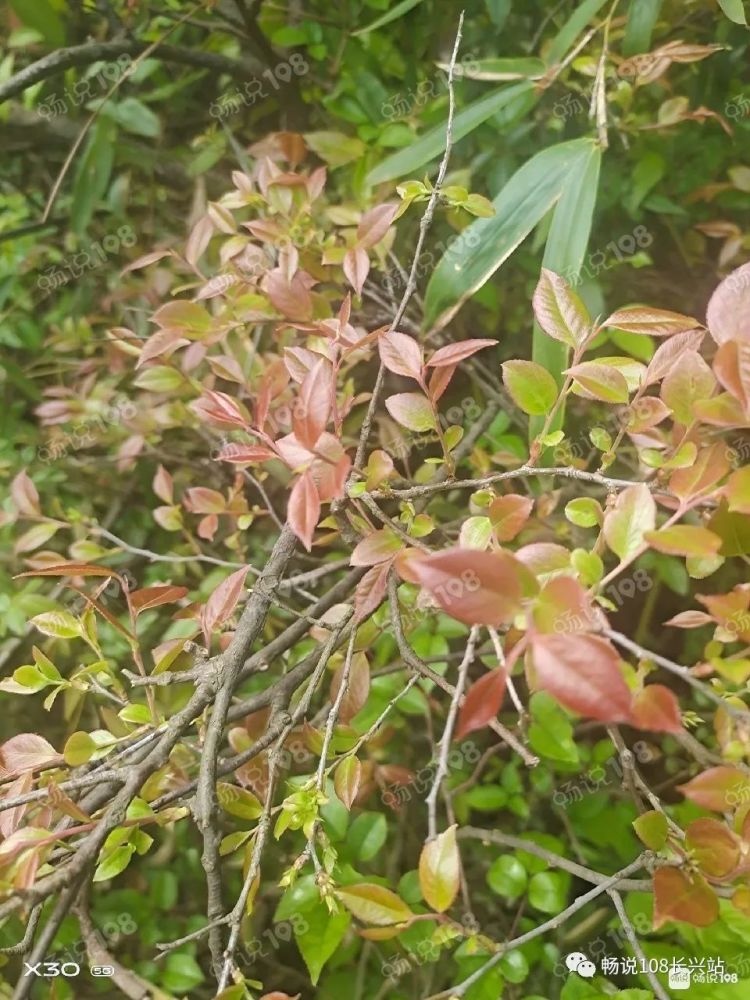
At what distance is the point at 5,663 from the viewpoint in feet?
3.01

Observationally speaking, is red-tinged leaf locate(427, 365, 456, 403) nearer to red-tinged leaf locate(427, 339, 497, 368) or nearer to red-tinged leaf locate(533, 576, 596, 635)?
red-tinged leaf locate(427, 339, 497, 368)

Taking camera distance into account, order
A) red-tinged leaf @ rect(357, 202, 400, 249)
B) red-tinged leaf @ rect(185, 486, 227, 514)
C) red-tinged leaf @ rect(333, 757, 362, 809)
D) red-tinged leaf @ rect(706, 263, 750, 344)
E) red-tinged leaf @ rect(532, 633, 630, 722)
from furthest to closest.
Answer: red-tinged leaf @ rect(185, 486, 227, 514), red-tinged leaf @ rect(357, 202, 400, 249), red-tinged leaf @ rect(333, 757, 362, 809), red-tinged leaf @ rect(706, 263, 750, 344), red-tinged leaf @ rect(532, 633, 630, 722)

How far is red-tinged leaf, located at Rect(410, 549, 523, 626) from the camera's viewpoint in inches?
11.4

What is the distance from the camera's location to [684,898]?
0.41 meters

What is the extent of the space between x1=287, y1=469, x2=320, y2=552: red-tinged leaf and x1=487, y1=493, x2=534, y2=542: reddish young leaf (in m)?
0.11

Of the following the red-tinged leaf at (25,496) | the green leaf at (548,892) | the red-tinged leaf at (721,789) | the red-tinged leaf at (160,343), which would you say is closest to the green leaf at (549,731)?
the green leaf at (548,892)

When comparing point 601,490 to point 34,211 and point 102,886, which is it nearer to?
point 102,886

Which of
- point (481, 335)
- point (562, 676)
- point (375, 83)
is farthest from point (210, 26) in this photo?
point (562, 676)

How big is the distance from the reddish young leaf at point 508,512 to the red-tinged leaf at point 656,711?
5.5 inches

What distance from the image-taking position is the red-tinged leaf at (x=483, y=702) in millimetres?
316

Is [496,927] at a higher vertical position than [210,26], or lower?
lower

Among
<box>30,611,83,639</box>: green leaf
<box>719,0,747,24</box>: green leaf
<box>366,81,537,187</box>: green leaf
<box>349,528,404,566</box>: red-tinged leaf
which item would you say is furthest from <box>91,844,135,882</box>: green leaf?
<box>719,0,747,24</box>: green leaf

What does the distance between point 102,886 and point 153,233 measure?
0.88 m

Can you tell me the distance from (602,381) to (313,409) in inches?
6.7
